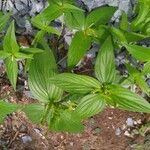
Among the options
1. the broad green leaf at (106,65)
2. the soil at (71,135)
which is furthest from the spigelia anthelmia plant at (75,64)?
the soil at (71,135)

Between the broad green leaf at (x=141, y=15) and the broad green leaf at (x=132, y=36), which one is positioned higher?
the broad green leaf at (x=141, y=15)

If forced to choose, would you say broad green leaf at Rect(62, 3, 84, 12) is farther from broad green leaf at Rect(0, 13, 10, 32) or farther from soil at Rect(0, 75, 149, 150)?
soil at Rect(0, 75, 149, 150)

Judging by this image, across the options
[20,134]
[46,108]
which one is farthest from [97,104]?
[20,134]

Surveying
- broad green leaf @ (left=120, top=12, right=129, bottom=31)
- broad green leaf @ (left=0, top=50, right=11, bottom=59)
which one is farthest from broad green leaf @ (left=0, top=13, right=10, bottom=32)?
broad green leaf @ (left=120, top=12, right=129, bottom=31)

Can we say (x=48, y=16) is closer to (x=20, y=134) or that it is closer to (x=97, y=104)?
(x=97, y=104)

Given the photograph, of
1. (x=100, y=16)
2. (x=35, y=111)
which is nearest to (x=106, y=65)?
(x=100, y=16)

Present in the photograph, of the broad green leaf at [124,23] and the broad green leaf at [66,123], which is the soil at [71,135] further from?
the broad green leaf at [124,23]

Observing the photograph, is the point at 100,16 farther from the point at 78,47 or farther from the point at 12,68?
the point at 12,68
